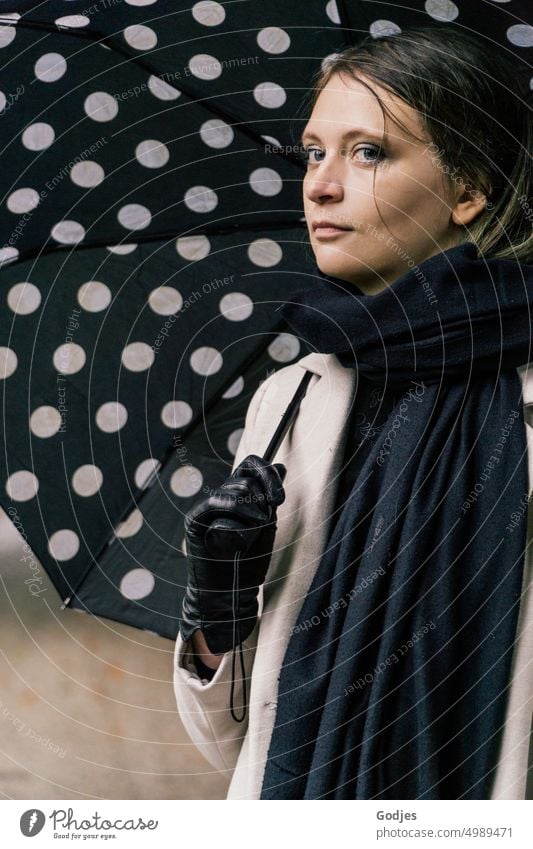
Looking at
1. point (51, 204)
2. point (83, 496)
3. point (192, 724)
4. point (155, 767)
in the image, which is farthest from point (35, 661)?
point (51, 204)

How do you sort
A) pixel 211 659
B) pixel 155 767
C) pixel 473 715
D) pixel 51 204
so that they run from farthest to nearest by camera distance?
pixel 155 767 < pixel 51 204 < pixel 211 659 < pixel 473 715

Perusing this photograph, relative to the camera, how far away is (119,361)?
106 cm

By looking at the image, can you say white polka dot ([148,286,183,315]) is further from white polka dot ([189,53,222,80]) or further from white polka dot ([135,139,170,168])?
white polka dot ([189,53,222,80])

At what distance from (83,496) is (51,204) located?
352mm

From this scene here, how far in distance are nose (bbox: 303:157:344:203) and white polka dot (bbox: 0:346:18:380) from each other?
41 centimetres

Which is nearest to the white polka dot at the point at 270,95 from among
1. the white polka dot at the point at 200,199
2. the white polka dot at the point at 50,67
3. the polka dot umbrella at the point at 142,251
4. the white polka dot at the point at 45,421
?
the polka dot umbrella at the point at 142,251

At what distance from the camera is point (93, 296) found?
3.40ft

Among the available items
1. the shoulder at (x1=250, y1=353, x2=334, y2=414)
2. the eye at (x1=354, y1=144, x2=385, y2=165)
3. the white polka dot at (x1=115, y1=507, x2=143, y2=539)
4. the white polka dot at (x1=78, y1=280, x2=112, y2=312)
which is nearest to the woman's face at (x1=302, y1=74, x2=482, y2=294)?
the eye at (x1=354, y1=144, x2=385, y2=165)

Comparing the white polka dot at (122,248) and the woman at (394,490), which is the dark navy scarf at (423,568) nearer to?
the woman at (394,490)

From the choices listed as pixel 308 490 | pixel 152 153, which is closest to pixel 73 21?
pixel 152 153

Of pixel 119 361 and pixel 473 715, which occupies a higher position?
pixel 119 361

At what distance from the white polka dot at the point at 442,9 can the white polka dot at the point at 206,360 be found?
456 mm

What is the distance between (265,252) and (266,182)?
0.28 ft
